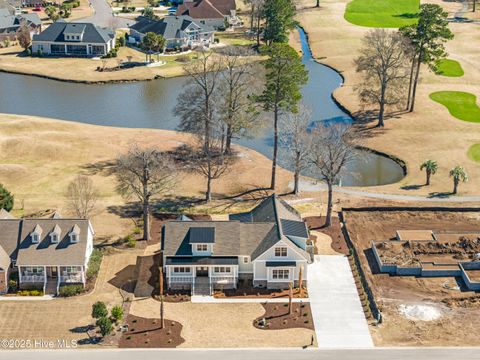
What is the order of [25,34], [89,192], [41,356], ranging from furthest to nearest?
[25,34]
[89,192]
[41,356]

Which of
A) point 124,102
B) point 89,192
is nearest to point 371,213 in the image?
point 89,192

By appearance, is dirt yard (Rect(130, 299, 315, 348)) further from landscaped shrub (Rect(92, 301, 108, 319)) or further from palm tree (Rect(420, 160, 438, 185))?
palm tree (Rect(420, 160, 438, 185))

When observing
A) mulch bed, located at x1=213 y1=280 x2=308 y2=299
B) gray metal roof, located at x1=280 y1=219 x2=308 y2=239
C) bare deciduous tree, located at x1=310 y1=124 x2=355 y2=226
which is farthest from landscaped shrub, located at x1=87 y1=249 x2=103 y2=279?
bare deciduous tree, located at x1=310 y1=124 x2=355 y2=226

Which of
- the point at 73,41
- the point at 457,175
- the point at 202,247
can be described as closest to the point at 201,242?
the point at 202,247

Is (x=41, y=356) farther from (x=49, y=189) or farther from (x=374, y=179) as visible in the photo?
(x=374, y=179)

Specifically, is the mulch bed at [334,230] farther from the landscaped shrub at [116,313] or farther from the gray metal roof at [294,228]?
the landscaped shrub at [116,313]

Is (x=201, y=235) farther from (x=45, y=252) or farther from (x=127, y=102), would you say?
(x=127, y=102)
